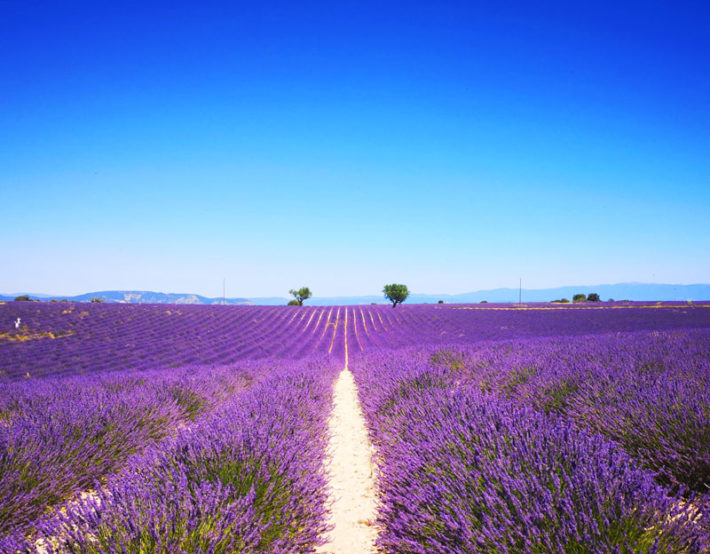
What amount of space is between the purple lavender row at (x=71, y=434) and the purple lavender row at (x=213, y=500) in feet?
1.38

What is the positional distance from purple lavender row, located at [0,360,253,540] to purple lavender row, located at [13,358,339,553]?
421 millimetres

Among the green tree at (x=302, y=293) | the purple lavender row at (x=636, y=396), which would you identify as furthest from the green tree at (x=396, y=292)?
the purple lavender row at (x=636, y=396)

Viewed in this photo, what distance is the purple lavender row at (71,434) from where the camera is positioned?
219cm

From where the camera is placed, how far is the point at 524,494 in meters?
1.45

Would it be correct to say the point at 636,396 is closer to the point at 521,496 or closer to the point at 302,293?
the point at 521,496

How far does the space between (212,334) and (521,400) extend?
13.9 metres

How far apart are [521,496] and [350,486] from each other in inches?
72.7

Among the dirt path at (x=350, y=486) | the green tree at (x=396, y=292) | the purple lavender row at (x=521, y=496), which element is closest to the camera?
the purple lavender row at (x=521, y=496)

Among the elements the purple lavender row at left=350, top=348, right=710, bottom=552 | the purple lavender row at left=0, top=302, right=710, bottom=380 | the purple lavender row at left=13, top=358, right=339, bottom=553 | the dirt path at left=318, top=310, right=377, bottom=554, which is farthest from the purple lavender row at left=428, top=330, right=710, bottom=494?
the purple lavender row at left=0, top=302, right=710, bottom=380

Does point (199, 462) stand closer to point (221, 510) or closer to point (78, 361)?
point (221, 510)

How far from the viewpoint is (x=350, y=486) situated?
2.98m

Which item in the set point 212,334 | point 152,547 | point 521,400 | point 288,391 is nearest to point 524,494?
point 152,547

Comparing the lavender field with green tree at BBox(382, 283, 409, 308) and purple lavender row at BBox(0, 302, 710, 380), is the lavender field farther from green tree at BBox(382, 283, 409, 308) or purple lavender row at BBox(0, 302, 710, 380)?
green tree at BBox(382, 283, 409, 308)

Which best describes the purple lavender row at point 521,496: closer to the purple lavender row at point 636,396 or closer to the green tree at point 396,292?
the purple lavender row at point 636,396
